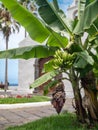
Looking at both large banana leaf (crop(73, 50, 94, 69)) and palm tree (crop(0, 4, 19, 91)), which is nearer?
large banana leaf (crop(73, 50, 94, 69))

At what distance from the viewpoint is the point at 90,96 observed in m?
7.56

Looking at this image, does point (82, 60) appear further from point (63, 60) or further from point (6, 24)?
point (6, 24)

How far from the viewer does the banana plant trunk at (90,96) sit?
7438 millimetres

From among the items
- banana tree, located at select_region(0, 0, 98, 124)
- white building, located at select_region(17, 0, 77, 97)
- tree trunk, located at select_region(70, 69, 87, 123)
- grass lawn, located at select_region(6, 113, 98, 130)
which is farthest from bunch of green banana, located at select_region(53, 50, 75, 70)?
white building, located at select_region(17, 0, 77, 97)

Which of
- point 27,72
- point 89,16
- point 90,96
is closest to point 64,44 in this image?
point 89,16

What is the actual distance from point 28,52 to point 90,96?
1817mm

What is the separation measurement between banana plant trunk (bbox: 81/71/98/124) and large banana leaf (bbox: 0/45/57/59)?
1.09 meters

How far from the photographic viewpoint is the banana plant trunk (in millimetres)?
7438

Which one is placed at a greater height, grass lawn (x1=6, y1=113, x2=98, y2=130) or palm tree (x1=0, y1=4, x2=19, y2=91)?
palm tree (x1=0, y1=4, x2=19, y2=91)

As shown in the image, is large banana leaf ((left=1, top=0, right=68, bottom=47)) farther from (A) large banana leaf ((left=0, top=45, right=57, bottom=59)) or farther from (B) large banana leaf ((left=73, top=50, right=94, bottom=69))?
(B) large banana leaf ((left=73, top=50, right=94, bottom=69))

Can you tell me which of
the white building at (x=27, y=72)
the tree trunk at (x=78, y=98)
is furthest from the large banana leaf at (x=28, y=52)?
the white building at (x=27, y=72)

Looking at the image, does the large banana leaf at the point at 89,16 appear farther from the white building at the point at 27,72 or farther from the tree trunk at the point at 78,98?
the white building at the point at 27,72

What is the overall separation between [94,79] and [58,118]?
207cm

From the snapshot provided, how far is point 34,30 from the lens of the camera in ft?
25.2
